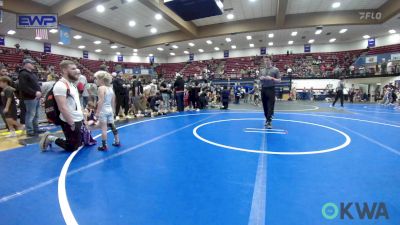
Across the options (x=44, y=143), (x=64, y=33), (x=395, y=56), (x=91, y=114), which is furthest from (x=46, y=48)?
(x=395, y=56)

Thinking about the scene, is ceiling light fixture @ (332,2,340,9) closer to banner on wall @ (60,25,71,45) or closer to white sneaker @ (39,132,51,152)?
white sneaker @ (39,132,51,152)

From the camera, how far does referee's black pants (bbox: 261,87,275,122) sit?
616 centimetres

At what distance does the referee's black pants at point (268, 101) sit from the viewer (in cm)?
616

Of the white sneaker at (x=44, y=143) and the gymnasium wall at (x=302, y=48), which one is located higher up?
the gymnasium wall at (x=302, y=48)

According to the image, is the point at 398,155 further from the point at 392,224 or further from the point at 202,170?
the point at 202,170

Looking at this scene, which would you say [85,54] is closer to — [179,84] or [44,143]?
[179,84]

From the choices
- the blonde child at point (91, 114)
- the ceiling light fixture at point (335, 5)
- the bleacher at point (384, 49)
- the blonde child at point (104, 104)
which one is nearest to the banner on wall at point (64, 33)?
the blonde child at point (91, 114)

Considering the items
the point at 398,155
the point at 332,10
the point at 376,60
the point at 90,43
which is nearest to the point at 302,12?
the point at 332,10

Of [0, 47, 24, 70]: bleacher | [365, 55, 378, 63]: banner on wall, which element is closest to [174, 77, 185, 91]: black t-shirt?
[0, 47, 24, 70]: bleacher

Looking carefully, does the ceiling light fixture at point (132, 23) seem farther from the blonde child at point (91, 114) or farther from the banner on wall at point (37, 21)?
the blonde child at point (91, 114)

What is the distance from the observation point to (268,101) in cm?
625

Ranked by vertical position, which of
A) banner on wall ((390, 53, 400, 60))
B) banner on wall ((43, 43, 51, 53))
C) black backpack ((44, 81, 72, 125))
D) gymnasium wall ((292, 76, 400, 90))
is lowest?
black backpack ((44, 81, 72, 125))

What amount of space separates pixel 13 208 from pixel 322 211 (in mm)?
2857

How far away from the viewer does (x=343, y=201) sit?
6.97 feet
